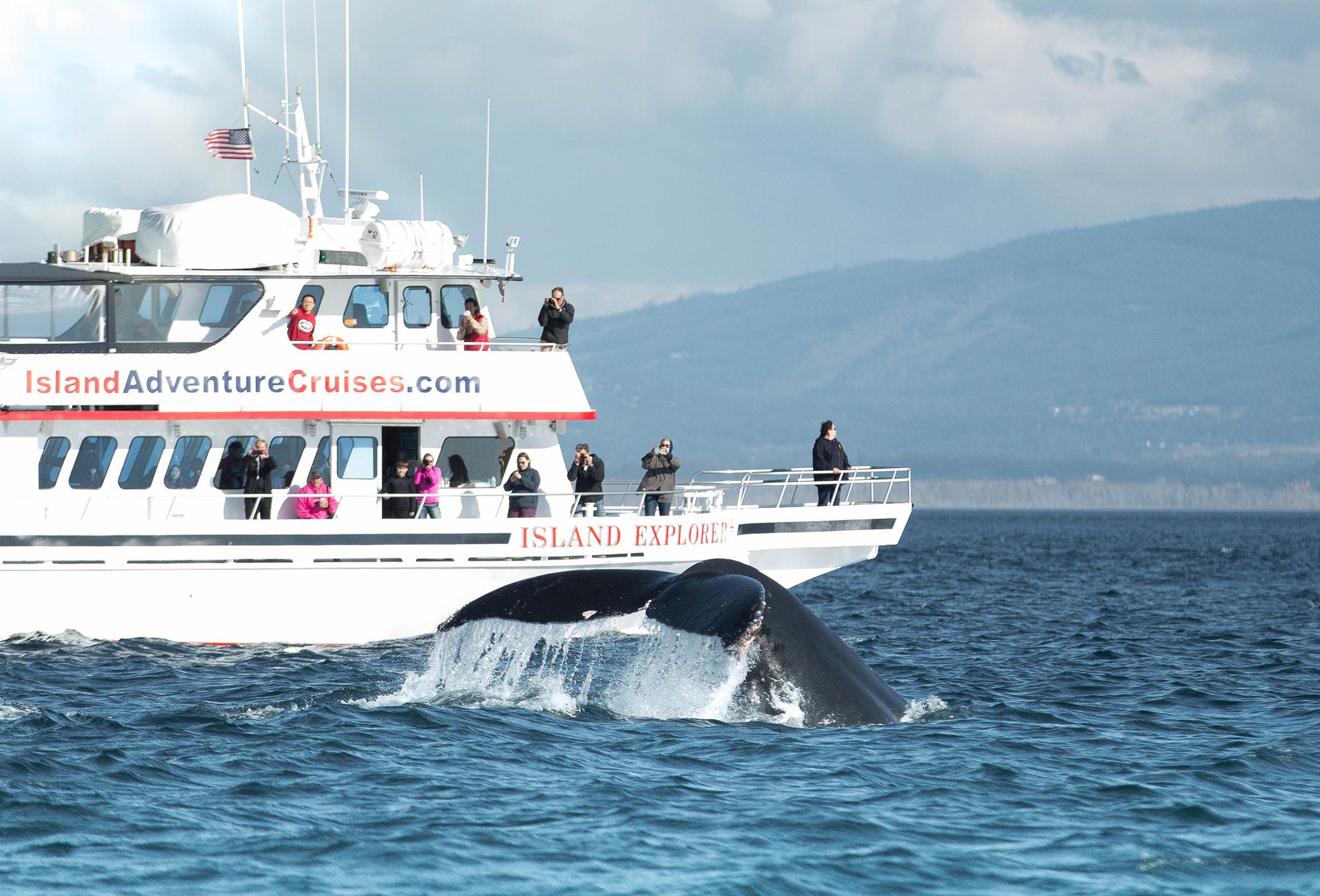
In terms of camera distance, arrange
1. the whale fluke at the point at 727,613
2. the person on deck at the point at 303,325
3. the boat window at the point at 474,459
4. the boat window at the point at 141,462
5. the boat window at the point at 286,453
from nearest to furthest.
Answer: the whale fluke at the point at 727,613, the boat window at the point at 141,462, the person on deck at the point at 303,325, the boat window at the point at 286,453, the boat window at the point at 474,459

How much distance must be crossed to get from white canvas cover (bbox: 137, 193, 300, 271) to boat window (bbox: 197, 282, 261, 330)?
0.99 ft

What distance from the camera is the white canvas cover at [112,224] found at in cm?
2397

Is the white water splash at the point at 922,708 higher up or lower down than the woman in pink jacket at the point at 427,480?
lower down

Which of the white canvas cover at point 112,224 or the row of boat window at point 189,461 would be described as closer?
the row of boat window at point 189,461

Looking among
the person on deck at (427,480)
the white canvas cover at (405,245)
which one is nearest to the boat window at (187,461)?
the person on deck at (427,480)

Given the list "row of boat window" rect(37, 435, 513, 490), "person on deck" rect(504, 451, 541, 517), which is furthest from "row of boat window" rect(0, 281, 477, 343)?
"person on deck" rect(504, 451, 541, 517)

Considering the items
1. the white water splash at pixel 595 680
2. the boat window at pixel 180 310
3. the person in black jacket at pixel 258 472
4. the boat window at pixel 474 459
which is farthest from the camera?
the boat window at pixel 474 459

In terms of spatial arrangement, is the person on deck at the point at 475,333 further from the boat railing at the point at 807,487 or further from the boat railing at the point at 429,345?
the boat railing at the point at 807,487

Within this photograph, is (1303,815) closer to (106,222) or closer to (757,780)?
(757,780)

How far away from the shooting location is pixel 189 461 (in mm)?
22641

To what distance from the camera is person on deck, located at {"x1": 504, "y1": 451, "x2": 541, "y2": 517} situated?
22641 mm

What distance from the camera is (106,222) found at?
2398cm

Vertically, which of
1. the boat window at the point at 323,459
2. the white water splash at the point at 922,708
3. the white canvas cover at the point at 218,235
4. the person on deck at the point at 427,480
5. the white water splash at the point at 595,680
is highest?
the white canvas cover at the point at 218,235

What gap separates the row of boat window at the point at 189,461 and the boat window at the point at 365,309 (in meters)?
1.74
